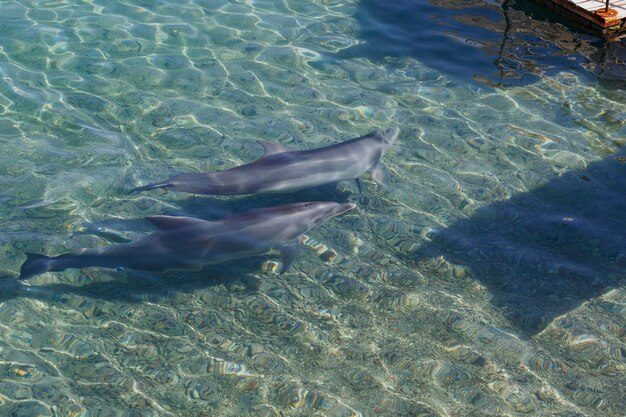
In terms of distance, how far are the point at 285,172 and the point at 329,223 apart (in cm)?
74

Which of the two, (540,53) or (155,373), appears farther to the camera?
(540,53)

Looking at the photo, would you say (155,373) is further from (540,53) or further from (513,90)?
(540,53)

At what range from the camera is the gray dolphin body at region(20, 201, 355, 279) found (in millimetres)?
6055

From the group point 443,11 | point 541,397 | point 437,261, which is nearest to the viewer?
point 541,397

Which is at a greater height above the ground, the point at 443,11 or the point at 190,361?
the point at 443,11

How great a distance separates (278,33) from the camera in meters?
11.5

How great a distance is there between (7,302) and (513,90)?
24.2 feet

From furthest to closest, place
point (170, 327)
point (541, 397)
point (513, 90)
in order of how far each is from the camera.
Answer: point (513, 90) → point (170, 327) → point (541, 397)

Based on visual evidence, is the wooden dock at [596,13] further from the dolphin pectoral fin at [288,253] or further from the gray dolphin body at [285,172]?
the dolphin pectoral fin at [288,253]

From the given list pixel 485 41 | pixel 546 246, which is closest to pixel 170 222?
pixel 546 246

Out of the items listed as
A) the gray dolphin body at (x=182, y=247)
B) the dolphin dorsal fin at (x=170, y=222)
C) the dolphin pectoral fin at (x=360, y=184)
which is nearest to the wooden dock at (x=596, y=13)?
the dolphin pectoral fin at (x=360, y=184)

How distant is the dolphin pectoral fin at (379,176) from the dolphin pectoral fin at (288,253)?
5.47 feet

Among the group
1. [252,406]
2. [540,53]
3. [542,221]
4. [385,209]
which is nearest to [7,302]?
[252,406]

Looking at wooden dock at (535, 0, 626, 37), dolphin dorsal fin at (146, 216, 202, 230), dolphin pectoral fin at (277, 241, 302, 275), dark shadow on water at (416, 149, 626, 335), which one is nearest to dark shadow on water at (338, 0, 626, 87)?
wooden dock at (535, 0, 626, 37)
